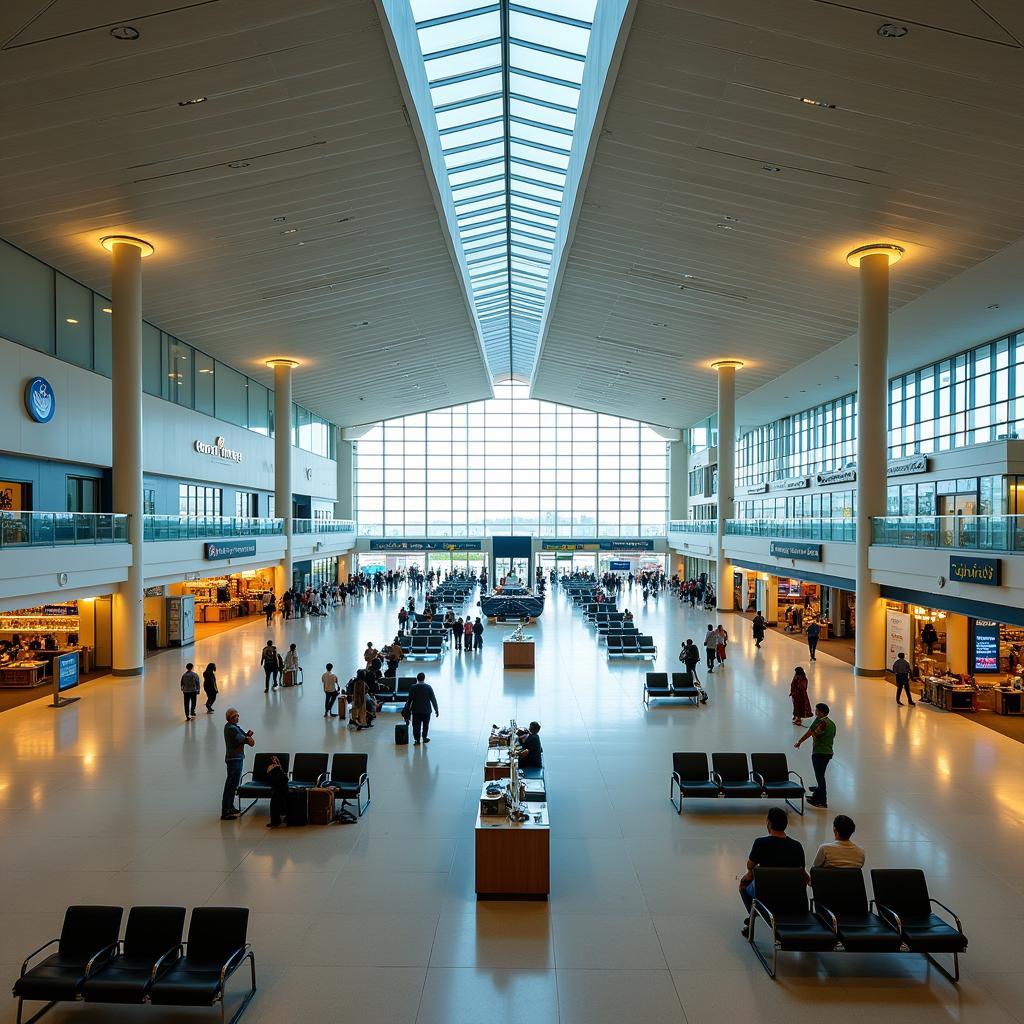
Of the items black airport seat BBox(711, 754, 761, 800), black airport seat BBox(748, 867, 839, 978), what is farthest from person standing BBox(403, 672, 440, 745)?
black airport seat BBox(748, 867, 839, 978)

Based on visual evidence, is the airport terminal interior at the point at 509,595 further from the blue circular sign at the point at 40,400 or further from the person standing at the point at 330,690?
the person standing at the point at 330,690

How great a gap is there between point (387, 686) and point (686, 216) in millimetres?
12606

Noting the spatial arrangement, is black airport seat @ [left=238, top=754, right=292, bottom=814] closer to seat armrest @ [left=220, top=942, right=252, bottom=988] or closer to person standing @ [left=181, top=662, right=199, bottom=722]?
seat armrest @ [left=220, top=942, right=252, bottom=988]

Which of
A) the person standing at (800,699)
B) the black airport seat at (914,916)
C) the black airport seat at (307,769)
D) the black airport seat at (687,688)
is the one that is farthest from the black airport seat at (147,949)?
the black airport seat at (687,688)

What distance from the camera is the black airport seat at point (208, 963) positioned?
502 centimetres

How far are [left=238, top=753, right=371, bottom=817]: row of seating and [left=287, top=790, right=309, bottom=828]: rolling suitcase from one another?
15.1 inches

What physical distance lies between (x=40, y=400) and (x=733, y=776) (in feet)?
55.9

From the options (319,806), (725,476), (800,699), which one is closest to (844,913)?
(319,806)

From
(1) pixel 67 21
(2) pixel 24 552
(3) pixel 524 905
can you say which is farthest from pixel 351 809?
(1) pixel 67 21

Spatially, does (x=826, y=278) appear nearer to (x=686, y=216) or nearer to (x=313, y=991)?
(x=686, y=216)

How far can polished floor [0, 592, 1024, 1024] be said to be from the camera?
546 cm

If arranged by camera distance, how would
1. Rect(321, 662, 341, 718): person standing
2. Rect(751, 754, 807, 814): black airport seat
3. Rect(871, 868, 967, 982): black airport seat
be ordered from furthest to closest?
1. Rect(321, 662, 341, 718): person standing
2. Rect(751, 754, 807, 814): black airport seat
3. Rect(871, 868, 967, 982): black airport seat

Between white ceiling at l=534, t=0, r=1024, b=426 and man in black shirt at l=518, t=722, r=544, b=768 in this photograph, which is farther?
white ceiling at l=534, t=0, r=1024, b=426

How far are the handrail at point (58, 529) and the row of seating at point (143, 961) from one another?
10.6 m
